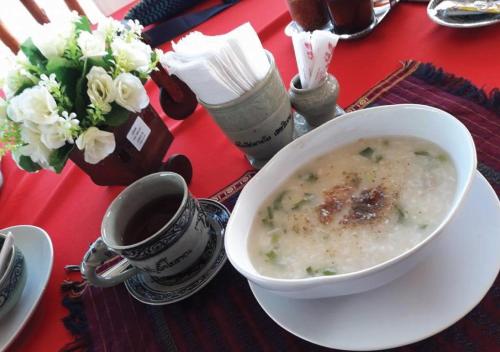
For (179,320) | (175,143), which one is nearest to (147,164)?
(175,143)

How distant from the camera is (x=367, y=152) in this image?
2.20 feet

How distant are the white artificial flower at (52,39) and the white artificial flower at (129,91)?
0.41ft

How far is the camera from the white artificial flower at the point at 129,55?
76 cm

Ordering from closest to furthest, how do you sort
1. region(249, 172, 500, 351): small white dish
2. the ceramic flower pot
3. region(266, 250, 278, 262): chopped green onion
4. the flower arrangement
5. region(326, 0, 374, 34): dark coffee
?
region(249, 172, 500, 351): small white dish
region(266, 250, 278, 262): chopped green onion
the flower arrangement
the ceramic flower pot
region(326, 0, 374, 34): dark coffee

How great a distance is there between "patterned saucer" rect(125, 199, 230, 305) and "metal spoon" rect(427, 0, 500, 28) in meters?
0.68

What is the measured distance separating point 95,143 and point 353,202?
478 millimetres

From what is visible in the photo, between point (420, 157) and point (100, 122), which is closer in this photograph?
point (420, 157)

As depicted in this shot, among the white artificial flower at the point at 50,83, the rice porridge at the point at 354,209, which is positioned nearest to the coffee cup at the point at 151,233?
the rice porridge at the point at 354,209

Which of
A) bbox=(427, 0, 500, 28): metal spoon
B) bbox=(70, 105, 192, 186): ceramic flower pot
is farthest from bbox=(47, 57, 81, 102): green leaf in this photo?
bbox=(427, 0, 500, 28): metal spoon

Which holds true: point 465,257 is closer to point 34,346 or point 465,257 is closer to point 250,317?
point 250,317

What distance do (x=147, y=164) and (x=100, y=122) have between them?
177mm

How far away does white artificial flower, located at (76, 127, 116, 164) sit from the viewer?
0.72 meters

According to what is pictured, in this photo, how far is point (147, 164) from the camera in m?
0.90

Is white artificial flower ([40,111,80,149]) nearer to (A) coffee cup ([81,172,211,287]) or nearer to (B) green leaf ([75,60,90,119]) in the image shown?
(B) green leaf ([75,60,90,119])
